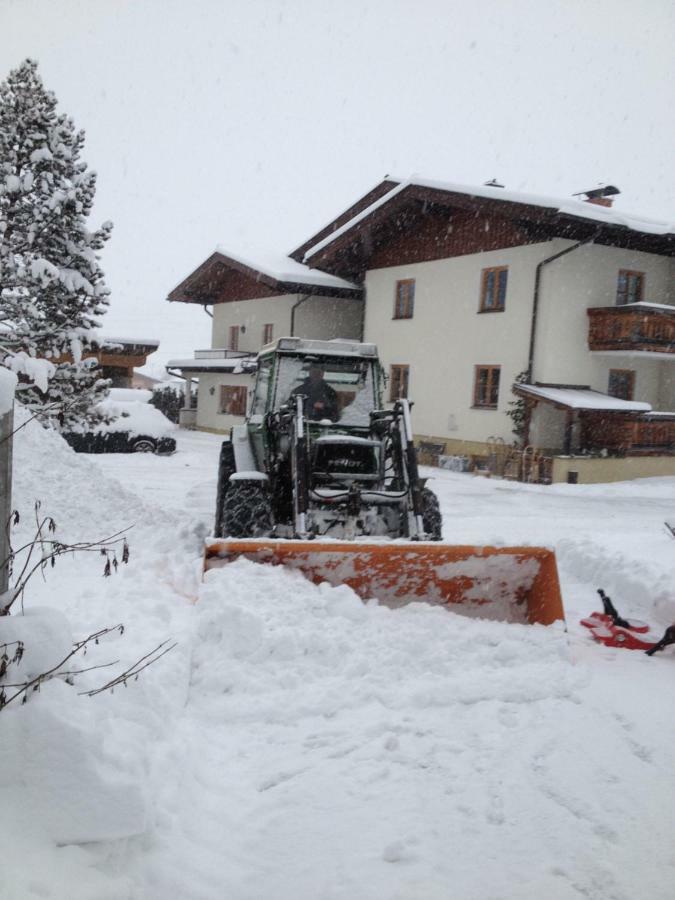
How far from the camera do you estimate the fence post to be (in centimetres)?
237

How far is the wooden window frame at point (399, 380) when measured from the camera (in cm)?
1959

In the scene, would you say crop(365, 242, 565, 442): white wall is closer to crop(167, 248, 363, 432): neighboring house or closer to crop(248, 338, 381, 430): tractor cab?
crop(167, 248, 363, 432): neighboring house

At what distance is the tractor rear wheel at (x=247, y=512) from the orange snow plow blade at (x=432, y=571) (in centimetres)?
110

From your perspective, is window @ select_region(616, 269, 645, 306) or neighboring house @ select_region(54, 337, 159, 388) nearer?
window @ select_region(616, 269, 645, 306)

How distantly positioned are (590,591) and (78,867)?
16.8ft

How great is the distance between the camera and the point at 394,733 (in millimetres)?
3189

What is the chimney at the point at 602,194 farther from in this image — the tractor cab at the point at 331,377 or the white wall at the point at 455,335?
the tractor cab at the point at 331,377

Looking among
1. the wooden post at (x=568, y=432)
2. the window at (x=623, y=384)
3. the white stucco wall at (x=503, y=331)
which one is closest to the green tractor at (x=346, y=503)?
the wooden post at (x=568, y=432)

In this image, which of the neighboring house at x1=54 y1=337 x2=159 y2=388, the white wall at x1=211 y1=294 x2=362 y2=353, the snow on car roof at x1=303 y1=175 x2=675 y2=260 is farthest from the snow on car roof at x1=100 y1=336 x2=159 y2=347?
the snow on car roof at x1=303 y1=175 x2=675 y2=260

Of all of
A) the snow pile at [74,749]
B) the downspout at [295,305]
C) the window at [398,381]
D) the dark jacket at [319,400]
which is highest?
the downspout at [295,305]

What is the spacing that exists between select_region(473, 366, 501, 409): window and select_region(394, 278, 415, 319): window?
3058mm

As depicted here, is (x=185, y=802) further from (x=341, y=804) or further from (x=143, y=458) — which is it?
(x=143, y=458)

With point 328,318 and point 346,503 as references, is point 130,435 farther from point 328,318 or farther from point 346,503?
point 346,503

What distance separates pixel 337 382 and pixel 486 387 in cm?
1158
